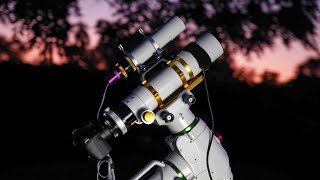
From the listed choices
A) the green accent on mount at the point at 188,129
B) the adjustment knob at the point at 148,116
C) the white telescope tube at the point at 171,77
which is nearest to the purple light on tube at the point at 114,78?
the white telescope tube at the point at 171,77

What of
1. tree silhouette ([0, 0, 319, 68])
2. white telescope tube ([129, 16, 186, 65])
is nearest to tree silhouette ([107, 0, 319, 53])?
tree silhouette ([0, 0, 319, 68])

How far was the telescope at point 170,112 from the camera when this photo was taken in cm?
152

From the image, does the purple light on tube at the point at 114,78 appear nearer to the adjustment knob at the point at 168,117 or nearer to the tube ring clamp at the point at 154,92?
the tube ring clamp at the point at 154,92

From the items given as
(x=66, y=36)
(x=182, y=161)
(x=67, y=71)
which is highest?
(x=182, y=161)

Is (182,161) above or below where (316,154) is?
above

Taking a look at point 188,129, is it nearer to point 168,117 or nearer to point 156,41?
point 168,117

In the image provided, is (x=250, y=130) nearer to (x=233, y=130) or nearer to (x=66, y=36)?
Answer: (x=233, y=130)

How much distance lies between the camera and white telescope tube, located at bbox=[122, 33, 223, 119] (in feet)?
4.97

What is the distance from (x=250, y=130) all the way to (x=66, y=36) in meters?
2.87

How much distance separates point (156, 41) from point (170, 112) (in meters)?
0.34

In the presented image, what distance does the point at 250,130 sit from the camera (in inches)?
193

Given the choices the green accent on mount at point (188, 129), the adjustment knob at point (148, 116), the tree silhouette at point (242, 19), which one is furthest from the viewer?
the tree silhouette at point (242, 19)

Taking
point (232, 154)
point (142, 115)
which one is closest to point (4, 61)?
point (232, 154)

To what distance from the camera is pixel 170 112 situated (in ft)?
5.12
